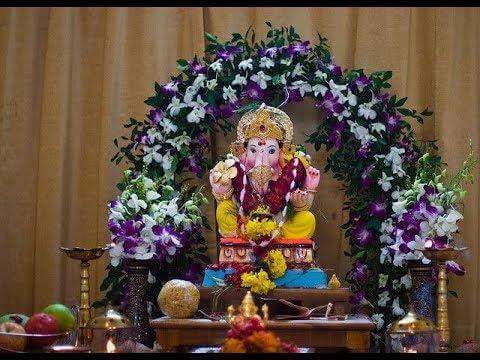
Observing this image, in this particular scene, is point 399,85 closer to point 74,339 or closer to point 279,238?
point 279,238

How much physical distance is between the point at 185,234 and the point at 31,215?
1.09 meters

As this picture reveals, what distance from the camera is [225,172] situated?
503cm

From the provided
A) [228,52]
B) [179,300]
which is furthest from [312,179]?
[179,300]

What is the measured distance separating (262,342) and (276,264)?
129 cm

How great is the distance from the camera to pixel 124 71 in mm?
5727

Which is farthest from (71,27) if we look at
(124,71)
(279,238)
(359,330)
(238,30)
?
(359,330)

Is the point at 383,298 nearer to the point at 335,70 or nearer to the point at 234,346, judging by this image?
the point at 335,70

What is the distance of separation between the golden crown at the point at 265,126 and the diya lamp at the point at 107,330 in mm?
1352

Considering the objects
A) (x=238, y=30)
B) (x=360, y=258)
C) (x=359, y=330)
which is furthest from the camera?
(x=238, y=30)

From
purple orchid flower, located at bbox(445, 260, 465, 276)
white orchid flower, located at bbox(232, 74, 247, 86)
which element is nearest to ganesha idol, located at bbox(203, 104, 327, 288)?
white orchid flower, located at bbox(232, 74, 247, 86)

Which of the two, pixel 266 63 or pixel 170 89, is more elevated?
pixel 266 63

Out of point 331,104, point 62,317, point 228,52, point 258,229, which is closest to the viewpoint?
point 62,317

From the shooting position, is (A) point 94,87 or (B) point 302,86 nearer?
(B) point 302,86

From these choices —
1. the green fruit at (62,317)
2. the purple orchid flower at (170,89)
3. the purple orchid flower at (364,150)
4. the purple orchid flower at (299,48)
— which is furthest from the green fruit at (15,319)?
the purple orchid flower at (299,48)
